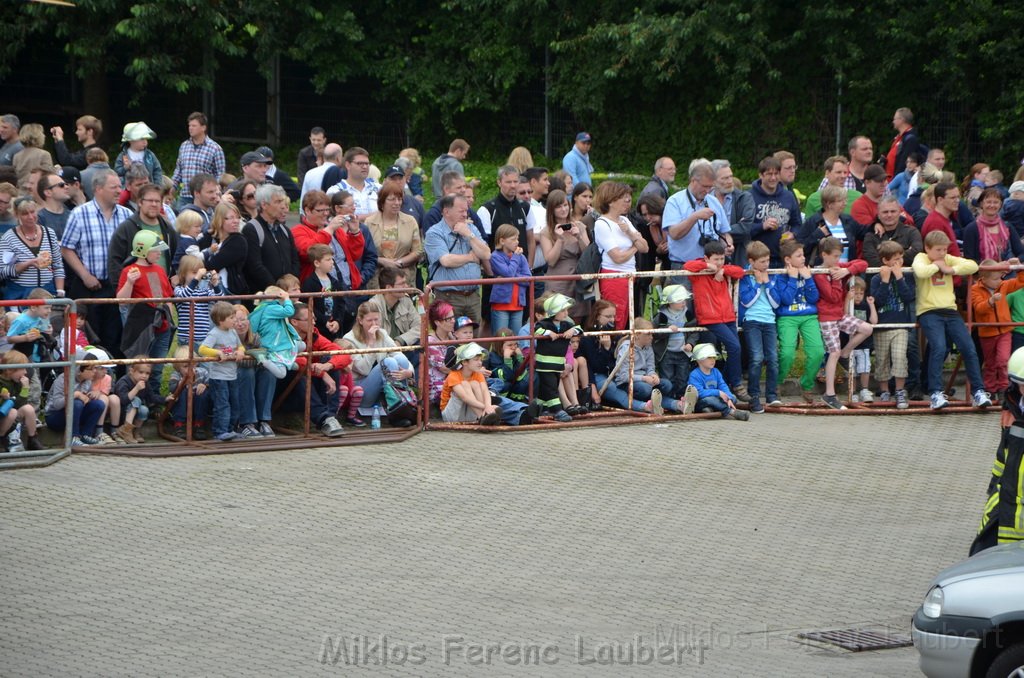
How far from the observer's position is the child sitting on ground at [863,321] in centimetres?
1491

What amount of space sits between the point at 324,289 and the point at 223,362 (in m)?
1.44

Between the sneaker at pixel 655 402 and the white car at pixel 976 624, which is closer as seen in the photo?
the white car at pixel 976 624

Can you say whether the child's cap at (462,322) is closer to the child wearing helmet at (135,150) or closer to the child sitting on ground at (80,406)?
the child sitting on ground at (80,406)

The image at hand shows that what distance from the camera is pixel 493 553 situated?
10.4m

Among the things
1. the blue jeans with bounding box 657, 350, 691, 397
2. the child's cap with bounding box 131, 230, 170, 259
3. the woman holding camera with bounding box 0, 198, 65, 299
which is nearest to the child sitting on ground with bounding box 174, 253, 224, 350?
the child's cap with bounding box 131, 230, 170, 259

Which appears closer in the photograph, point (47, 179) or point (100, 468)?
point (100, 468)

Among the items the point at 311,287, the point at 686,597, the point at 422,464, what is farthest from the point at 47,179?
the point at 686,597

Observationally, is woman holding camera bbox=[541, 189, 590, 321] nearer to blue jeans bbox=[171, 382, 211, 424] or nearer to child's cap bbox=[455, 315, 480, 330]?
child's cap bbox=[455, 315, 480, 330]

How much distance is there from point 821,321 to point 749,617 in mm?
5981

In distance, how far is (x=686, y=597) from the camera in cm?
969

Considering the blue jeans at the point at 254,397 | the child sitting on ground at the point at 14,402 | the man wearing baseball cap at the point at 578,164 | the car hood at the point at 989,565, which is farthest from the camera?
the man wearing baseball cap at the point at 578,164

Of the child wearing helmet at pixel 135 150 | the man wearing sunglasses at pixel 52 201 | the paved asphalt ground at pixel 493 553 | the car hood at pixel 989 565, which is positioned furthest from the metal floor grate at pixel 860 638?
the child wearing helmet at pixel 135 150

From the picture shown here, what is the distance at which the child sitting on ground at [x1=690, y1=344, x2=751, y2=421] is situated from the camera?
14.3 meters

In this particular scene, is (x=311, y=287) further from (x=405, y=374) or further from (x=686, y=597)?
(x=686, y=597)
